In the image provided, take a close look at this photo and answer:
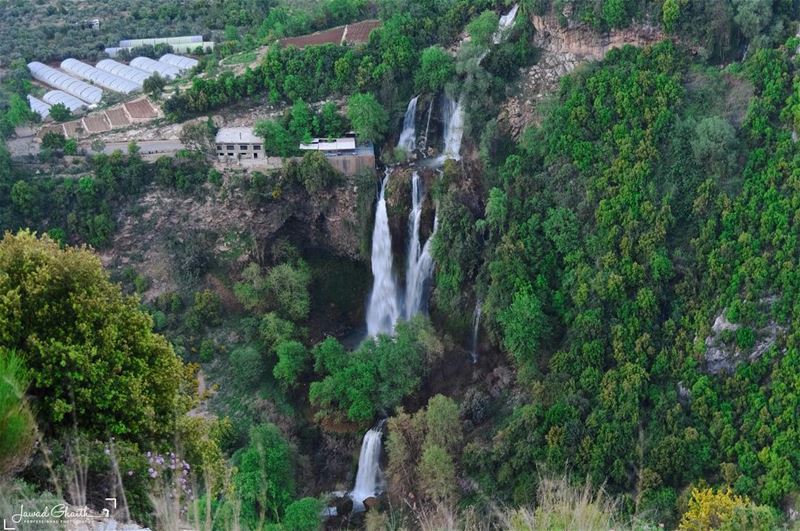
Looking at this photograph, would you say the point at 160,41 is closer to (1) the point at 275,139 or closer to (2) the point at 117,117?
(2) the point at 117,117

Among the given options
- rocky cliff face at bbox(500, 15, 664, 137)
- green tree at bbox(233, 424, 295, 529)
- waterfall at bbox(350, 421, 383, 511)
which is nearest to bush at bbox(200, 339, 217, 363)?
green tree at bbox(233, 424, 295, 529)

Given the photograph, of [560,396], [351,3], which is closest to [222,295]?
[560,396]

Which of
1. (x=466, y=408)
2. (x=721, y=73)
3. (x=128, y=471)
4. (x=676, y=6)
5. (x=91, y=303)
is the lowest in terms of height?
(x=466, y=408)

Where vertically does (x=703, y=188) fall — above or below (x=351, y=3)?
below

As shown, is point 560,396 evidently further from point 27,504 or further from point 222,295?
point 27,504

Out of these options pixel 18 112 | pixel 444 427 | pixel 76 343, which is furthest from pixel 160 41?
pixel 76 343

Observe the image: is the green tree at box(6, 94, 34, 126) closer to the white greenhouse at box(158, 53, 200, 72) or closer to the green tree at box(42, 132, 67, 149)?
the green tree at box(42, 132, 67, 149)
